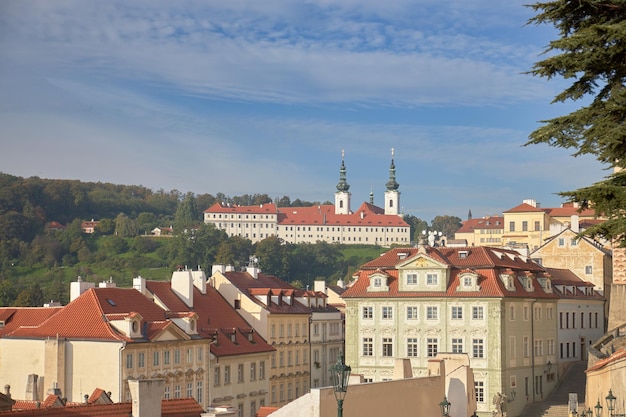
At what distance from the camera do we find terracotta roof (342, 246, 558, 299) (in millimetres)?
59438

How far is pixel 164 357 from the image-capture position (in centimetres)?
5066

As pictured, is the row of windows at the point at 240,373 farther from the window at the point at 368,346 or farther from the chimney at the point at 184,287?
the window at the point at 368,346

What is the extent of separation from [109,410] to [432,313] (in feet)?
128

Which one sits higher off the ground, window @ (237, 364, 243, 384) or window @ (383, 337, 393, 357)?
window @ (383, 337, 393, 357)

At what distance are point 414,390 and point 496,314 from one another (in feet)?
124

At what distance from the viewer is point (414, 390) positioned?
70.1ft

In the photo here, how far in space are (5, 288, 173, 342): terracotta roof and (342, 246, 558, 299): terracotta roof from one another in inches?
577

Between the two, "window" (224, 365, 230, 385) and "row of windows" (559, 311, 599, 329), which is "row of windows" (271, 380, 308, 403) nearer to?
"window" (224, 365, 230, 385)

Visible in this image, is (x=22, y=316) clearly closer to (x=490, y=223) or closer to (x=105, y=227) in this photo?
(x=490, y=223)

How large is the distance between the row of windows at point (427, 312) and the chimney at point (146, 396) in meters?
38.6

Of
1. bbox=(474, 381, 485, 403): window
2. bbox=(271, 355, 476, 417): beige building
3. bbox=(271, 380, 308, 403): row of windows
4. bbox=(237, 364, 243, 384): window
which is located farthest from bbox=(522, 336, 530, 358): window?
bbox=(271, 355, 476, 417): beige building

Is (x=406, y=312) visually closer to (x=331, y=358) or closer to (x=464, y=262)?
(x=464, y=262)

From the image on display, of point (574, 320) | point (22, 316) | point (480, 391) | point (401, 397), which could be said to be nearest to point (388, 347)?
point (480, 391)

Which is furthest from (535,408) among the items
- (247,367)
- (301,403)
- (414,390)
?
(301,403)
